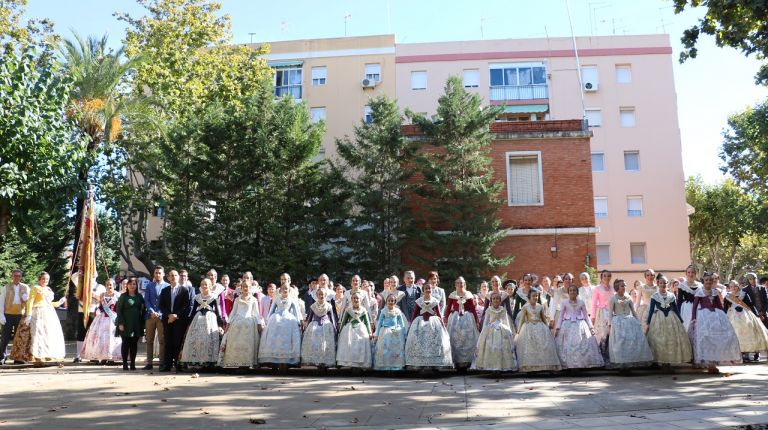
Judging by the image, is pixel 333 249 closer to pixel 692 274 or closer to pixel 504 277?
A: pixel 504 277

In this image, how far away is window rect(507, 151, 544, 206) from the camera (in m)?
25.0

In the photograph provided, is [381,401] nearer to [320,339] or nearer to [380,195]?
[320,339]

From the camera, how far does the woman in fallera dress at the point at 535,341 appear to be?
37.8 ft

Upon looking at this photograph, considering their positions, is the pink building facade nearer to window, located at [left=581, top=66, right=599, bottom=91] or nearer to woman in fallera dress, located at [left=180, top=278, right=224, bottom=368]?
window, located at [left=581, top=66, right=599, bottom=91]

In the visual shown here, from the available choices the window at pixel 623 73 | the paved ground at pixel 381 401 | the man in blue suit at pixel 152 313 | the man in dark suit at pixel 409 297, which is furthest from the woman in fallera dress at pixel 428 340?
the window at pixel 623 73

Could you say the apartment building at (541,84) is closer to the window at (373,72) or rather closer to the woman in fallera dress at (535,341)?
the window at (373,72)

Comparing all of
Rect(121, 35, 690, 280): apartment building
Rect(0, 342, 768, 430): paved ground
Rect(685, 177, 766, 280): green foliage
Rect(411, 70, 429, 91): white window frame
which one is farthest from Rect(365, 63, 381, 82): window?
Rect(0, 342, 768, 430): paved ground

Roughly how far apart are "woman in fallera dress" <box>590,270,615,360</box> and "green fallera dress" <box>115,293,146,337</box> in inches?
363

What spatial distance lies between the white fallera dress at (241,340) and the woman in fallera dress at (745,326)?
1036 centimetres

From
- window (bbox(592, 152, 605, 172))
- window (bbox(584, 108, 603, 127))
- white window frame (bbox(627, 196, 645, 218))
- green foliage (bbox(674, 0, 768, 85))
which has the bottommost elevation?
green foliage (bbox(674, 0, 768, 85))

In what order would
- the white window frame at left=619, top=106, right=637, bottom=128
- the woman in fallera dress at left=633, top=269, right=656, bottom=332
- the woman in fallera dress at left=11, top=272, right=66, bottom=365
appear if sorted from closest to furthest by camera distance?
the woman in fallera dress at left=11, top=272, right=66, bottom=365 → the woman in fallera dress at left=633, top=269, right=656, bottom=332 → the white window frame at left=619, top=106, right=637, bottom=128

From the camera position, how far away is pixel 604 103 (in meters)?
40.1

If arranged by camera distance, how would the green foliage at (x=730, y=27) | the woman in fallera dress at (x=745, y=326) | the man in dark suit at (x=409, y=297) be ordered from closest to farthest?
the green foliage at (x=730, y=27) → the man in dark suit at (x=409, y=297) → the woman in fallera dress at (x=745, y=326)

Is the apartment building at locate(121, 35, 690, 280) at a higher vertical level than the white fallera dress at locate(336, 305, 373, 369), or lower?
higher
